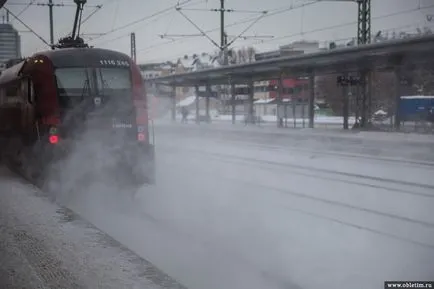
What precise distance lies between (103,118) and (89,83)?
2.08 ft

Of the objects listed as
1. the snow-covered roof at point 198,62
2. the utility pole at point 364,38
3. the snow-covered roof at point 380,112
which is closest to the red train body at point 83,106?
the utility pole at point 364,38

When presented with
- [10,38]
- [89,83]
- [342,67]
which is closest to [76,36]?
[89,83]

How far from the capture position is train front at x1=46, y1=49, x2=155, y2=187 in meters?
8.12

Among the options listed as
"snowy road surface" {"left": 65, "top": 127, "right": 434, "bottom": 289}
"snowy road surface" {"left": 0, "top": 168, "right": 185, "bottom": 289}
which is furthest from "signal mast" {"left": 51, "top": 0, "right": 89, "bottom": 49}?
"snowy road surface" {"left": 0, "top": 168, "right": 185, "bottom": 289}

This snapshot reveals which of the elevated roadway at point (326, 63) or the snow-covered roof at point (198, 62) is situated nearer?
the elevated roadway at point (326, 63)

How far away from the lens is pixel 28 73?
27.5 ft

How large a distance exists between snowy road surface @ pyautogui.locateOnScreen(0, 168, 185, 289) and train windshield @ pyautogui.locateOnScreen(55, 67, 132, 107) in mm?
2523

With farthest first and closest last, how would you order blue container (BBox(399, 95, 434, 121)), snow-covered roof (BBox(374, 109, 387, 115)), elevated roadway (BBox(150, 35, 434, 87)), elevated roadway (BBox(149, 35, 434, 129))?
1. blue container (BBox(399, 95, 434, 121))
2. snow-covered roof (BBox(374, 109, 387, 115))
3. elevated roadway (BBox(149, 35, 434, 129))
4. elevated roadway (BBox(150, 35, 434, 87))

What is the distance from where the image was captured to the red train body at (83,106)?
317 inches

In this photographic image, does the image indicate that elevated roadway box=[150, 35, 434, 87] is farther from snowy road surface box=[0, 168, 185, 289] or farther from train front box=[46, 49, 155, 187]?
snowy road surface box=[0, 168, 185, 289]

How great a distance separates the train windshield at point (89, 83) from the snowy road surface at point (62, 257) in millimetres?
2523

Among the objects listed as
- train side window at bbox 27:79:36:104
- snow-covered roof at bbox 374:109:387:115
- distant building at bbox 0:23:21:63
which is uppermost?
distant building at bbox 0:23:21:63

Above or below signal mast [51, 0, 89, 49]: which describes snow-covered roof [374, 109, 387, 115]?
below

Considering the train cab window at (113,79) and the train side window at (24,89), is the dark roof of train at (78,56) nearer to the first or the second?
the train cab window at (113,79)
